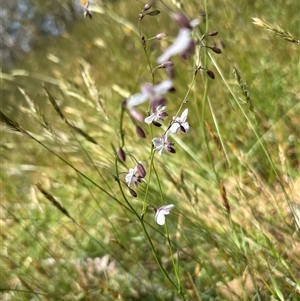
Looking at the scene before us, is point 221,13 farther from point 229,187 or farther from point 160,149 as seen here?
point 160,149

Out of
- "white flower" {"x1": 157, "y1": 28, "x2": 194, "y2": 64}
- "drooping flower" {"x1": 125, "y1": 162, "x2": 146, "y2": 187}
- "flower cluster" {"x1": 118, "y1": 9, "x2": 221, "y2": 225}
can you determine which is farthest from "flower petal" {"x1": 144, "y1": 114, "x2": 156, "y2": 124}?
"white flower" {"x1": 157, "y1": 28, "x2": 194, "y2": 64}

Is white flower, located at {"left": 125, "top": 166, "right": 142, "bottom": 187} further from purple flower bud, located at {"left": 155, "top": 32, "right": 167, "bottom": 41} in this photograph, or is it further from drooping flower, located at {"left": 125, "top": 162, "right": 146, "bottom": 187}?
purple flower bud, located at {"left": 155, "top": 32, "right": 167, "bottom": 41}

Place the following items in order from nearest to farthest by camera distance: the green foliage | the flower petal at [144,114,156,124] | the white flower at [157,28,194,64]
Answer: the white flower at [157,28,194,64]
the flower petal at [144,114,156,124]
the green foliage

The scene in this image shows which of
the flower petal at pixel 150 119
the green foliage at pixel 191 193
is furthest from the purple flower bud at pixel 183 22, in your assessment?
the green foliage at pixel 191 193

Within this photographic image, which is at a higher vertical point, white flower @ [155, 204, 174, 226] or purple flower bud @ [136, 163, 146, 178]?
purple flower bud @ [136, 163, 146, 178]

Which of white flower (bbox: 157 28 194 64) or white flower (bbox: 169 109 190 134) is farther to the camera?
white flower (bbox: 169 109 190 134)

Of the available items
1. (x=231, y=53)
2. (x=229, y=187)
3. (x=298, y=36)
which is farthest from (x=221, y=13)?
(x=229, y=187)

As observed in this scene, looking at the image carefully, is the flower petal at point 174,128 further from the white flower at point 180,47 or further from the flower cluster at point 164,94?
the white flower at point 180,47

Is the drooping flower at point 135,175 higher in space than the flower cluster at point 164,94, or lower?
lower

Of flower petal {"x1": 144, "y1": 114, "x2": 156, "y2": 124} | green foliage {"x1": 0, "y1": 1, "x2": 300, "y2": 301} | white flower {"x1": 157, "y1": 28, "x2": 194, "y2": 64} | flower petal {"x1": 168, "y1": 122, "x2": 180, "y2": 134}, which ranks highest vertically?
white flower {"x1": 157, "y1": 28, "x2": 194, "y2": 64}
